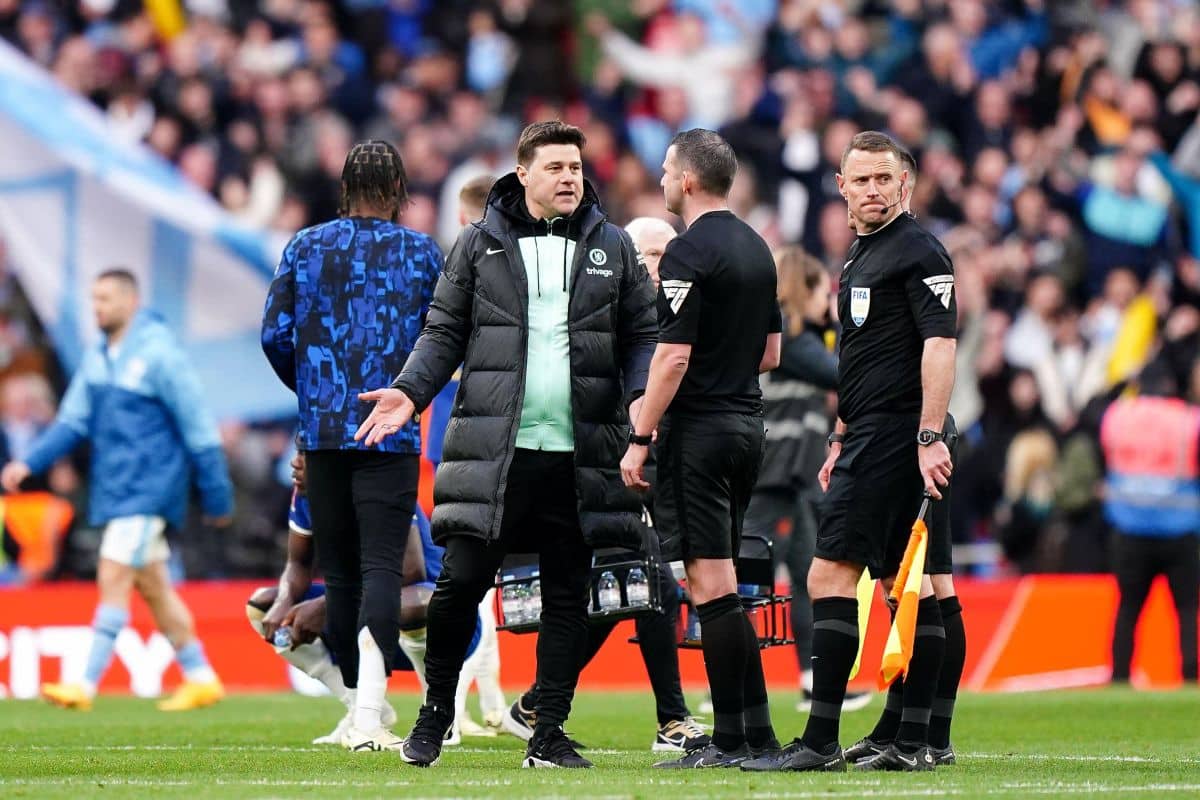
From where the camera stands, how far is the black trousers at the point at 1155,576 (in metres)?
15.2

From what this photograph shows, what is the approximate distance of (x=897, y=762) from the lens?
828 centimetres

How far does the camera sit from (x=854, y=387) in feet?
27.1

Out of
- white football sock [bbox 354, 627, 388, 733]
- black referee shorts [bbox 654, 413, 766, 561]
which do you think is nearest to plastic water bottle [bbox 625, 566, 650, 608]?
black referee shorts [bbox 654, 413, 766, 561]

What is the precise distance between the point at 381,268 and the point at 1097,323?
10108 millimetres

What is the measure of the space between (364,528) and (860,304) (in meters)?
2.27

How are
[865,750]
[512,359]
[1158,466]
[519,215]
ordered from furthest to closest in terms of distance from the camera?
[1158,466] < [865,750] < [519,215] < [512,359]

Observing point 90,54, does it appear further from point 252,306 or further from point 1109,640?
point 1109,640

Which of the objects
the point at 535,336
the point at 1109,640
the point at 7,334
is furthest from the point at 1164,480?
the point at 7,334

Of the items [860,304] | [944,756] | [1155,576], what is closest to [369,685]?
[944,756]

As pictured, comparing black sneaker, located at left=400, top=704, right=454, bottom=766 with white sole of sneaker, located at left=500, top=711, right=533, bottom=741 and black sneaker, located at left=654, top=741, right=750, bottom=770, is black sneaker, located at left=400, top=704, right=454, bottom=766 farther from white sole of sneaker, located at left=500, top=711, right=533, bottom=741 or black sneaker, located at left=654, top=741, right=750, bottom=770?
white sole of sneaker, located at left=500, top=711, right=533, bottom=741

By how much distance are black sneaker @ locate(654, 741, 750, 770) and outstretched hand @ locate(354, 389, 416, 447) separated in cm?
163

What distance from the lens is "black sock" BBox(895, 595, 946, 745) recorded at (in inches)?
329

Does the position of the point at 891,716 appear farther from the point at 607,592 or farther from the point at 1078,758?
the point at 607,592

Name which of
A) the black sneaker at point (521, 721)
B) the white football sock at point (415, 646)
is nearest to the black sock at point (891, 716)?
the black sneaker at point (521, 721)
